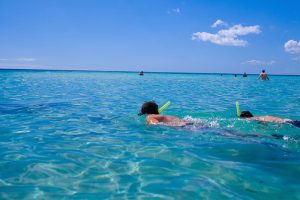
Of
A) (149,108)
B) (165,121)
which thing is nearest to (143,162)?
(165,121)

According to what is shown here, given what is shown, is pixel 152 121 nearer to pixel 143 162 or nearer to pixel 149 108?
pixel 149 108

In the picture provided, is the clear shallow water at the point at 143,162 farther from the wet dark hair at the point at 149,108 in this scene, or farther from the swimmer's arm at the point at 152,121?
the wet dark hair at the point at 149,108

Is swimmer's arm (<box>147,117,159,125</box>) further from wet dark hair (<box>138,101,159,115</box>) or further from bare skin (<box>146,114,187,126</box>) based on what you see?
wet dark hair (<box>138,101,159,115</box>)

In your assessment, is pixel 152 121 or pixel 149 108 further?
pixel 149 108

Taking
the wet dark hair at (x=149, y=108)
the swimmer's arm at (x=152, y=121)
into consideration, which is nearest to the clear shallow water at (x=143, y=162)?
the swimmer's arm at (x=152, y=121)

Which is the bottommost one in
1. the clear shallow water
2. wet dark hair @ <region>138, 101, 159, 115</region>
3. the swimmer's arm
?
the clear shallow water

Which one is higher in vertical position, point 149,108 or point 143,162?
point 149,108

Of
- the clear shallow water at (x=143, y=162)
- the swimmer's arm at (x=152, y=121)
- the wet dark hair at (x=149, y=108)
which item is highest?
the wet dark hair at (x=149, y=108)

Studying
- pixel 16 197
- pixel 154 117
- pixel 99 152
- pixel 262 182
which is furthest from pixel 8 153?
pixel 262 182

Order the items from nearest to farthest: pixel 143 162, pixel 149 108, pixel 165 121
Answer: pixel 143 162
pixel 165 121
pixel 149 108

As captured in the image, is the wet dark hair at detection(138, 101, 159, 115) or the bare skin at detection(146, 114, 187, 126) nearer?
the bare skin at detection(146, 114, 187, 126)

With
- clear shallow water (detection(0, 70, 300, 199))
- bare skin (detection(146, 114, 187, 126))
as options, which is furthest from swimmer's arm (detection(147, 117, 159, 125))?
clear shallow water (detection(0, 70, 300, 199))

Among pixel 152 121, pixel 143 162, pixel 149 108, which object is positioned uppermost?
pixel 149 108

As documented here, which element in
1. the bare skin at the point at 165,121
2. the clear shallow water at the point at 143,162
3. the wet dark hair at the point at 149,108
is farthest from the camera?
the wet dark hair at the point at 149,108
